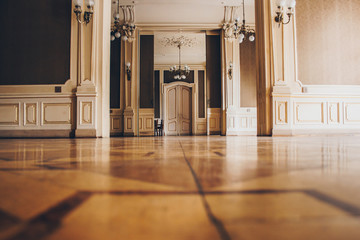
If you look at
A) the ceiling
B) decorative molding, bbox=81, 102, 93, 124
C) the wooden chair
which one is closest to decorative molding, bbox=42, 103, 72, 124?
decorative molding, bbox=81, 102, 93, 124

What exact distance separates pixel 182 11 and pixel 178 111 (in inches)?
219

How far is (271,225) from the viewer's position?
0.21 meters

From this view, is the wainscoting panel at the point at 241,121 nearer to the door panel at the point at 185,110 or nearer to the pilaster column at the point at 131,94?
the pilaster column at the point at 131,94

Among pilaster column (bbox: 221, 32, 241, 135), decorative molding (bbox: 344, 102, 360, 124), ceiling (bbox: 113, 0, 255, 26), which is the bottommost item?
decorative molding (bbox: 344, 102, 360, 124)

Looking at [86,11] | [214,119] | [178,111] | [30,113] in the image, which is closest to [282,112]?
[86,11]

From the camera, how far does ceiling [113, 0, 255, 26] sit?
6.56 m

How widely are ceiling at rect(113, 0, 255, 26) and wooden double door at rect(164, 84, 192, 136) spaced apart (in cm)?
461

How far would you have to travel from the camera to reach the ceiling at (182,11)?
6.56m

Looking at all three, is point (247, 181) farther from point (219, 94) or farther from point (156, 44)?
point (156, 44)

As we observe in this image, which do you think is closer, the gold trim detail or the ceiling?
the gold trim detail

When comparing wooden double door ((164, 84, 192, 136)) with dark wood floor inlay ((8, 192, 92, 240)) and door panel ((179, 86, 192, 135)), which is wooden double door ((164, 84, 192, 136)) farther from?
dark wood floor inlay ((8, 192, 92, 240))

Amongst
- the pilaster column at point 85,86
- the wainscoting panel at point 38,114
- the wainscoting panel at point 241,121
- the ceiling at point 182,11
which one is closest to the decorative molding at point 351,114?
the wainscoting panel at point 241,121

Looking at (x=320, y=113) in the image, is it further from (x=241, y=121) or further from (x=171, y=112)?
(x=171, y=112)

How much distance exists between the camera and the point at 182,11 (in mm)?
6898
